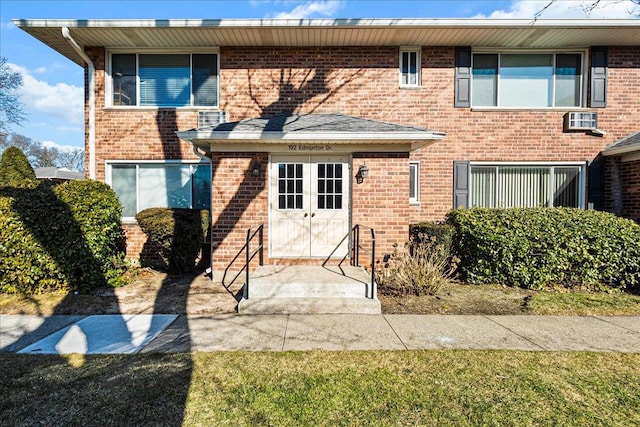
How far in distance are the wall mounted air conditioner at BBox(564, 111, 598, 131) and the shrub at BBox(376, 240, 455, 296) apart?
18.1 ft

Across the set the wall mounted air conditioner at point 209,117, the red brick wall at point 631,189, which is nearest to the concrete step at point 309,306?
the wall mounted air conditioner at point 209,117

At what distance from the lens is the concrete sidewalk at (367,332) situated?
13.4 feet

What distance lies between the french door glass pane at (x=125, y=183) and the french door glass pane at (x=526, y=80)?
10.2 meters

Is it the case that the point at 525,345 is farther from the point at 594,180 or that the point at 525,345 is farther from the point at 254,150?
the point at 594,180

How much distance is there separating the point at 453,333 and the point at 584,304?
9.97 feet

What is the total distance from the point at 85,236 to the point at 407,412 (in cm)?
632

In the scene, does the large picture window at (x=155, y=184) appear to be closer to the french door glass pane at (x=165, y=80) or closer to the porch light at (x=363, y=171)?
the french door glass pane at (x=165, y=80)

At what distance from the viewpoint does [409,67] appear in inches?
348

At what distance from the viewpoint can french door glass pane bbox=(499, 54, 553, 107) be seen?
8844 millimetres

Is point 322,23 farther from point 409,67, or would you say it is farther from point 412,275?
point 412,275

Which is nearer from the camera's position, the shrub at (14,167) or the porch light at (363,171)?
the porch light at (363,171)

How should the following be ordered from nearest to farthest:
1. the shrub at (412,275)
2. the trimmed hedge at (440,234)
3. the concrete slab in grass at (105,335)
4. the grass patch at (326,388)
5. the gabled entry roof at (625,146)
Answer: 1. the grass patch at (326,388)
2. the concrete slab in grass at (105,335)
3. the shrub at (412,275)
4. the trimmed hedge at (440,234)
5. the gabled entry roof at (625,146)

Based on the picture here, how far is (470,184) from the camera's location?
877 cm

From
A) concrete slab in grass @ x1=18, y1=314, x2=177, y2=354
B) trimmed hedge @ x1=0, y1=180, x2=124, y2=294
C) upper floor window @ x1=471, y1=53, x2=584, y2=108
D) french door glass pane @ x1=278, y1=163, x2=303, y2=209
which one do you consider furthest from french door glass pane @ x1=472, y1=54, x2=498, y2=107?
trimmed hedge @ x1=0, y1=180, x2=124, y2=294
